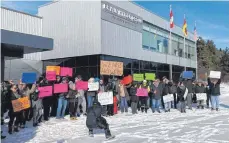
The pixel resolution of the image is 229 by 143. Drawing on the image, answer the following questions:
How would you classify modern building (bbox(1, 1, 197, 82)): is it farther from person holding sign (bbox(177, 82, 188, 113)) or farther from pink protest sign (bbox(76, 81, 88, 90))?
pink protest sign (bbox(76, 81, 88, 90))

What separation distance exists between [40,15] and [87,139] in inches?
691

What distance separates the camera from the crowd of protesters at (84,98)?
9633 millimetres

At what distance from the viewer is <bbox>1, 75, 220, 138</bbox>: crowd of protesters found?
31.6ft

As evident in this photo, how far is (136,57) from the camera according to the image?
24.3 m

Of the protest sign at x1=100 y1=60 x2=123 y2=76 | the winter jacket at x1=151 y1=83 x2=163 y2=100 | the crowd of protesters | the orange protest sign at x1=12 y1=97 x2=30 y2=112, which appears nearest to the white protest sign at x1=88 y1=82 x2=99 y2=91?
the crowd of protesters

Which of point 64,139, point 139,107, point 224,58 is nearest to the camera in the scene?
point 64,139

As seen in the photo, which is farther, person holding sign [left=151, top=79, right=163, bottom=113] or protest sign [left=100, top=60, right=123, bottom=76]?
protest sign [left=100, top=60, right=123, bottom=76]

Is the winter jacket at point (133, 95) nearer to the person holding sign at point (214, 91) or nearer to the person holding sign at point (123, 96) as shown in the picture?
the person holding sign at point (123, 96)

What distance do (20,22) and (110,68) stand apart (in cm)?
959

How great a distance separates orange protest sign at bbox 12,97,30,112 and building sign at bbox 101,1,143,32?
11495mm

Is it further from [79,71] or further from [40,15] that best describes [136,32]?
[40,15]

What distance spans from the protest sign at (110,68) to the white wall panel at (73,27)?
13.2 feet

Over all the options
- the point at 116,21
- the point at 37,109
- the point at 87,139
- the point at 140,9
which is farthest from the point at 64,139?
the point at 140,9

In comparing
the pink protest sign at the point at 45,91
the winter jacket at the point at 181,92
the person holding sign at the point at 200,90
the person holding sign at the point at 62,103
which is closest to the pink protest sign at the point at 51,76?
the person holding sign at the point at 62,103
